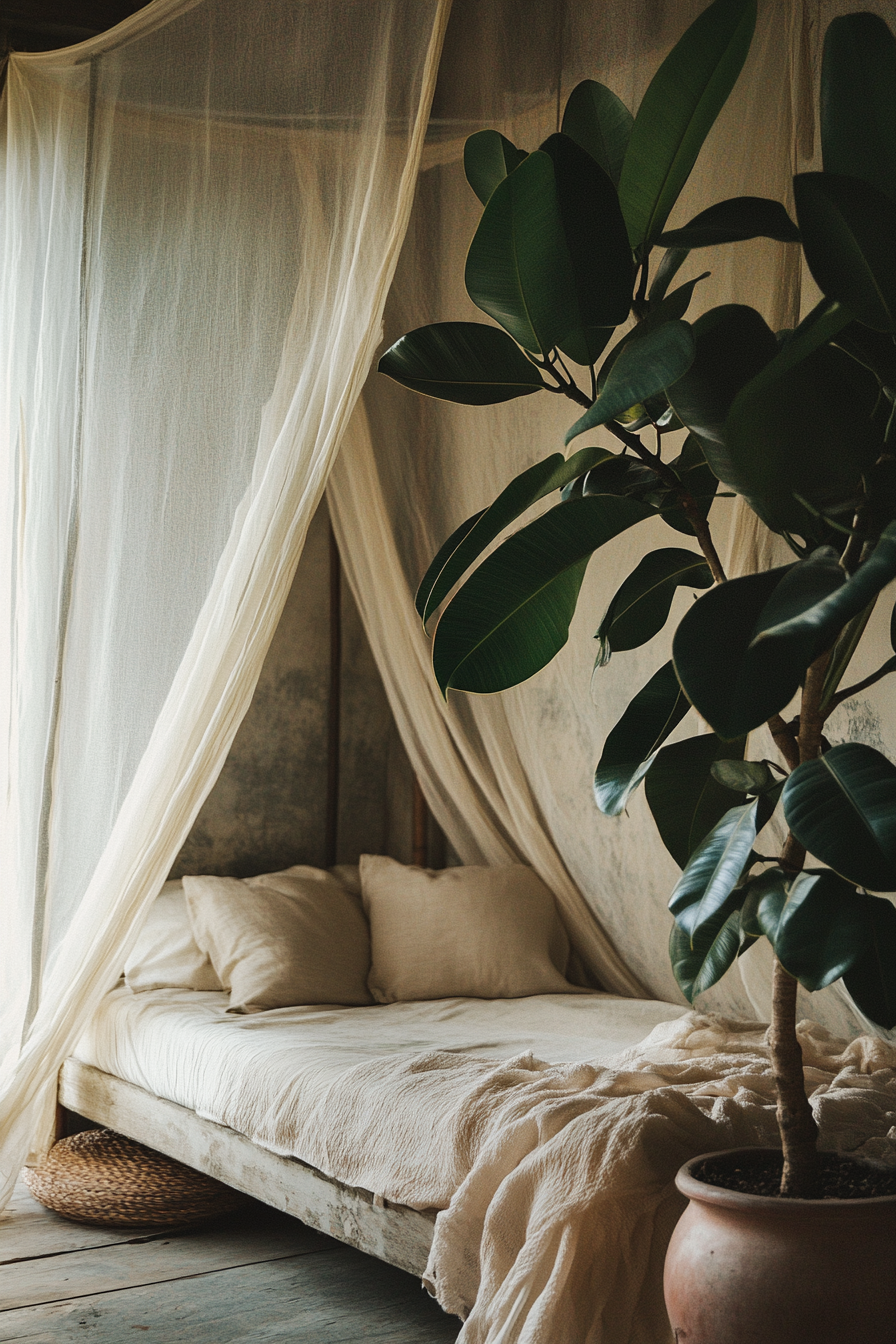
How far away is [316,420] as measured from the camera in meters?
2.58

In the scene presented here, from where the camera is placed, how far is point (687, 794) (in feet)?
5.29

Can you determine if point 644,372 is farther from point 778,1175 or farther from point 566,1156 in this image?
point 566,1156

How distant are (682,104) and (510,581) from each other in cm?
57

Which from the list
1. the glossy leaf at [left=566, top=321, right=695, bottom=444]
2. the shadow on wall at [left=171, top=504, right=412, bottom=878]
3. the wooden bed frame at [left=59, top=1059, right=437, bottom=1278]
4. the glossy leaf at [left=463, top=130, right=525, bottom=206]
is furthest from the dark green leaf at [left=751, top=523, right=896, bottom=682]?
the shadow on wall at [left=171, top=504, right=412, bottom=878]

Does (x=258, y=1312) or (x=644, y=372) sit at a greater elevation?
(x=644, y=372)

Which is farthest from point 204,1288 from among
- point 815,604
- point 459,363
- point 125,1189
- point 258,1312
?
point 815,604

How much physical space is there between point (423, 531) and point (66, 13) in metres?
1.66

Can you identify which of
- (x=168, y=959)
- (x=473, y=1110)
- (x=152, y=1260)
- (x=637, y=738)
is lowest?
(x=152, y=1260)

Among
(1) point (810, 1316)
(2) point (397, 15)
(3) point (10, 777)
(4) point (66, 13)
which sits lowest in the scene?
(1) point (810, 1316)

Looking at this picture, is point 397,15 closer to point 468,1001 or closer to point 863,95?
point 863,95

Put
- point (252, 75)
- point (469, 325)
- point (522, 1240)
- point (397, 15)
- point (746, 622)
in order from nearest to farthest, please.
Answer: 1. point (746, 622)
2. point (469, 325)
3. point (522, 1240)
4. point (397, 15)
5. point (252, 75)

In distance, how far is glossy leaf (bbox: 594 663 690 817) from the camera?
162 cm

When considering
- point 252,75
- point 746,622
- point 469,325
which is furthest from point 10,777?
point 746,622

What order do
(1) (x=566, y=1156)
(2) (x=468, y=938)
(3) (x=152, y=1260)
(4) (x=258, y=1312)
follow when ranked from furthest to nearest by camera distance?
(2) (x=468, y=938) → (3) (x=152, y=1260) → (4) (x=258, y=1312) → (1) (x=566, y=1156)
